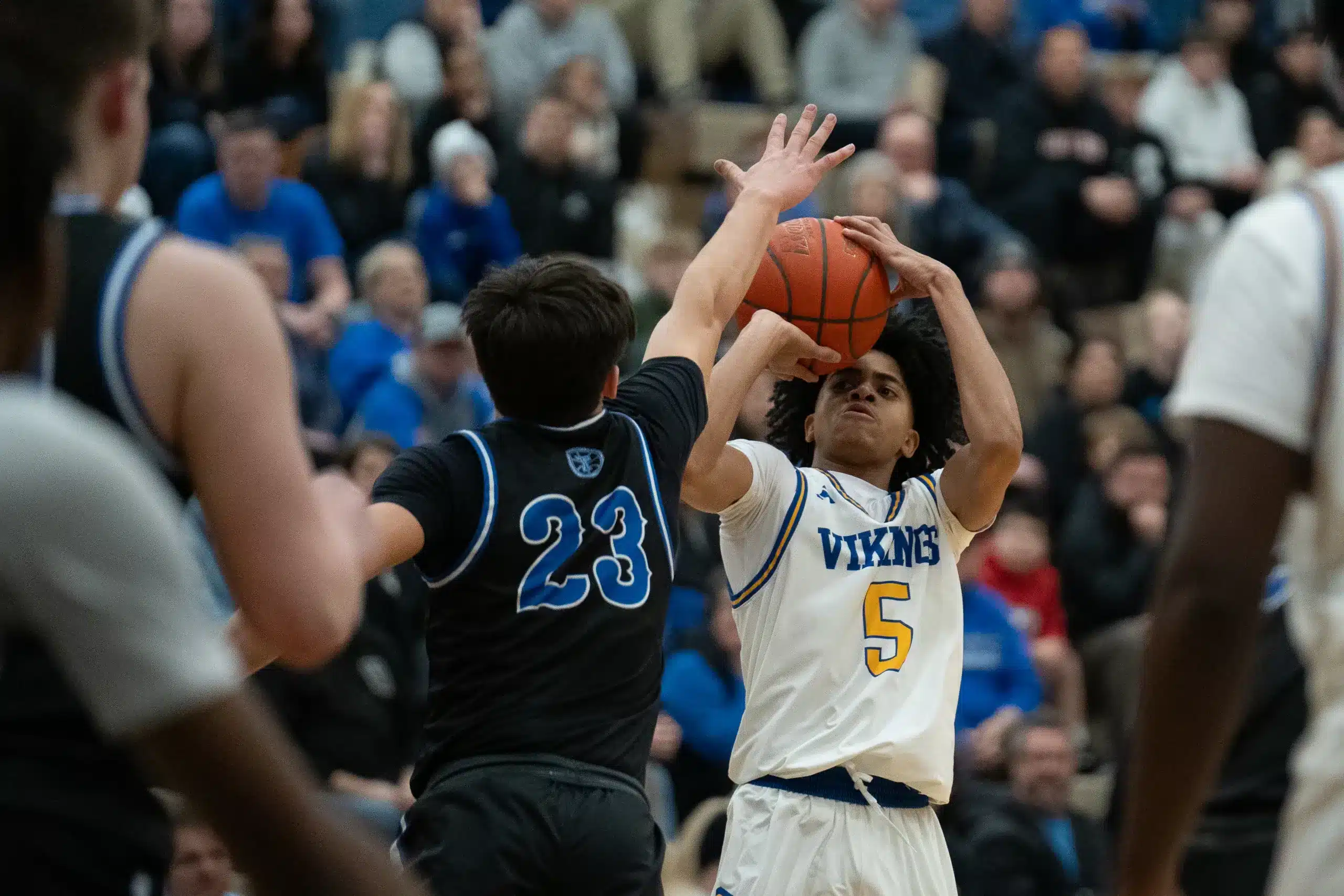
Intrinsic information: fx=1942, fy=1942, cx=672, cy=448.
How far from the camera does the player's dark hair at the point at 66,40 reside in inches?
79.6

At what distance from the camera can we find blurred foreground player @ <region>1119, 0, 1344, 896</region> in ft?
7.59

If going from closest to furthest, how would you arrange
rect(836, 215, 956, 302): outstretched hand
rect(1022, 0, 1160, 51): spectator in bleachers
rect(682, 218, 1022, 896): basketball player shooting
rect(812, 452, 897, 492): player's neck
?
rect(682, 218, 1022, 896): basketball player shooting
rect(836, 215, 956, 302): outstretched hand
rect(812, 452, 897, 492): player's neck
rect(1022, 0, 1160, 51): spectator in bleachers

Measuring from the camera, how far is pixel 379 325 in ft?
34.2

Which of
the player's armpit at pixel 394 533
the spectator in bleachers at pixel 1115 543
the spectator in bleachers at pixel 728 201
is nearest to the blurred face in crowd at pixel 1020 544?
the spectator in bleachers at pixel 1115 543

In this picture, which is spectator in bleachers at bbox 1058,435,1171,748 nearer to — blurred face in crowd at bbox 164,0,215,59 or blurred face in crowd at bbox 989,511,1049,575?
blurred face in crowd at bbox 989,511,1049,575

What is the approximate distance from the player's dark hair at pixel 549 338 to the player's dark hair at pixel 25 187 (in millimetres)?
2272

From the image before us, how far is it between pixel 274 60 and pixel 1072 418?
530 centimetres

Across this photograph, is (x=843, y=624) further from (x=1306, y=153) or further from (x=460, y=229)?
(x=1306, y=153)

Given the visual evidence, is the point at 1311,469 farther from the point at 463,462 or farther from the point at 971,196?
the point at 971,196

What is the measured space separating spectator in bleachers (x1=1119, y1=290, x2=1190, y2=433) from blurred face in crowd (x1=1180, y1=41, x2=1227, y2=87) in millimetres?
3268

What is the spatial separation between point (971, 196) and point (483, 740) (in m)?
10.5

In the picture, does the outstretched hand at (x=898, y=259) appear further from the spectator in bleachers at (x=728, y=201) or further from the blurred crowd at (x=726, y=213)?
the spectator in bleachers at (x=728, y=201)

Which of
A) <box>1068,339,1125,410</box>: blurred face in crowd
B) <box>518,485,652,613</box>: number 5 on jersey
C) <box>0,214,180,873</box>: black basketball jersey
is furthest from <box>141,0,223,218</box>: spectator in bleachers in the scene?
<box>0,214,180,873</box>: black basketball jersey

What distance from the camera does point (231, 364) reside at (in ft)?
7.64
